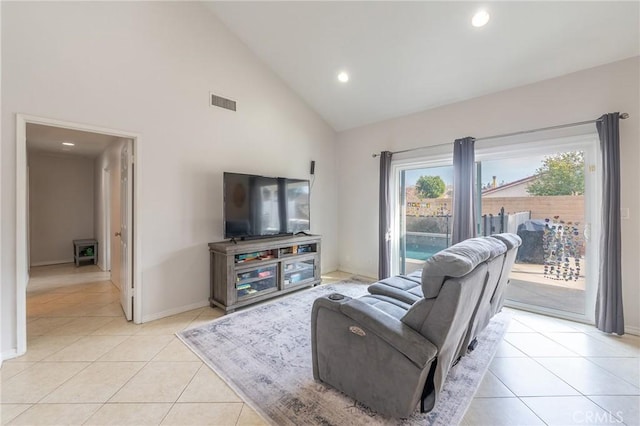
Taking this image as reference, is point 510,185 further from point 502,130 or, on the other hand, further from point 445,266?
point 445,266

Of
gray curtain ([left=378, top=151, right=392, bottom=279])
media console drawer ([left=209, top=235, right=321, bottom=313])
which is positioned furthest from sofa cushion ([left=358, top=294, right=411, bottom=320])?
gray curtain ([left=378, top=151, right=392, bottom=279])

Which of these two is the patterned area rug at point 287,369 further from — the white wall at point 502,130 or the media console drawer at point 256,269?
the white wall at point 502,130

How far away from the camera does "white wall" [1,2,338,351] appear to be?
2.25m

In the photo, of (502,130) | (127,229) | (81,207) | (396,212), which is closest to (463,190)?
(502,130)

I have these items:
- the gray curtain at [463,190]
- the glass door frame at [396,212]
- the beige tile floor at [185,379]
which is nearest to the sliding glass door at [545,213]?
the gray curtain at [463,190]

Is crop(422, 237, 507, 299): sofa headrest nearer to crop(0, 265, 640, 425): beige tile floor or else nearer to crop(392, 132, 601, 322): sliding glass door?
crop(0, 265, 640, 425): beige tile floor

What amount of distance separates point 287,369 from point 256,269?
4.94ft

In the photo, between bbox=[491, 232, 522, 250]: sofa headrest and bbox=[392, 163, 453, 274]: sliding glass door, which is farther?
bbox=[392, 163, 453, 274]: sliding glass door

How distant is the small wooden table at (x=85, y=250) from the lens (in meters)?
5.45

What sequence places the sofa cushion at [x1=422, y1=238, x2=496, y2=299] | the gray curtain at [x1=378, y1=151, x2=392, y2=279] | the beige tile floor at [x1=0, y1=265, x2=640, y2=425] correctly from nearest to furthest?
the sofa cushion at [x1=422, y1=238, x2=496, y2=299], the beige tile floor at [x1=0, y1=265, x2=640, y2=425], the gray curtain at [x1=378, y1=151, x2=392, y2=279]

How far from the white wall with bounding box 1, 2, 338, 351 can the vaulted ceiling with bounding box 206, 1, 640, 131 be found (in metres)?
0.59

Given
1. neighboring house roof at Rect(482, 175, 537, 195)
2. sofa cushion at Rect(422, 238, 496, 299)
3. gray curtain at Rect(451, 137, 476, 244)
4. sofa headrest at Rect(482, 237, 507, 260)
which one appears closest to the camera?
sofa cushion at Rect(422, 238, 496, 299)

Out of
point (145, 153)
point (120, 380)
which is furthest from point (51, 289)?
point (120, 380)

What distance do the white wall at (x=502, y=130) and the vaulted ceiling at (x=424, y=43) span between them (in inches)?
5.9
